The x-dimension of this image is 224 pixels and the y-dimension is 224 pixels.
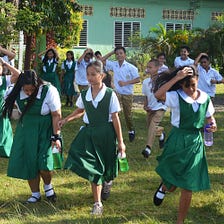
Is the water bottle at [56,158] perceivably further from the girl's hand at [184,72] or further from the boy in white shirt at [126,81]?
the boy in white shirt at [126,81]

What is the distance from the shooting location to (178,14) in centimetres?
2677

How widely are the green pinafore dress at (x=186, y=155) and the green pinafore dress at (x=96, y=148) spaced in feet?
2.29

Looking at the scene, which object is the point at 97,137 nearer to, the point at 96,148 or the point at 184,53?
the point at 96,148

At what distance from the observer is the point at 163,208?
5926 millimetres

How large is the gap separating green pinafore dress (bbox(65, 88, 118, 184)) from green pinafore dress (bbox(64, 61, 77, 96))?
8.46 m

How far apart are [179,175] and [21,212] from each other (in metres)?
1.80

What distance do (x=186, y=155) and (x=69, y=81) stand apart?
9.58 m

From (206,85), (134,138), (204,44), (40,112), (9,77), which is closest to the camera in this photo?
(40,112)

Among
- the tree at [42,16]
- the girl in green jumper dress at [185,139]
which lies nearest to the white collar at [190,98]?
the girl in green jumper dress at [185,139]

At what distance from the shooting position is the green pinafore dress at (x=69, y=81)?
46.5 ft

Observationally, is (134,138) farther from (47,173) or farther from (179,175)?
(179,175)

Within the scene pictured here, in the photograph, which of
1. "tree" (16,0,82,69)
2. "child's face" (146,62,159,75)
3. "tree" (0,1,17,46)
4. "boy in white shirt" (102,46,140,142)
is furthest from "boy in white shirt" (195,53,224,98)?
"tree" (0,1,17,46)

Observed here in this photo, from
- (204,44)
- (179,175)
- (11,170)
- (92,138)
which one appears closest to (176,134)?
(179,175)

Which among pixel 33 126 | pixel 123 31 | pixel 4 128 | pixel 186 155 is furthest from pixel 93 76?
pixel 123 31
